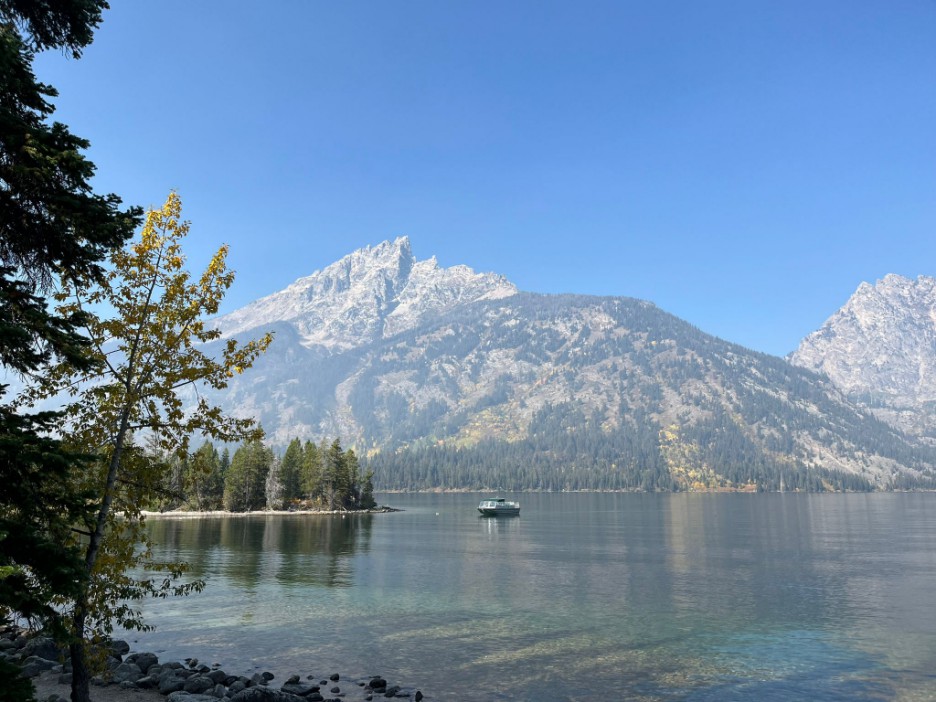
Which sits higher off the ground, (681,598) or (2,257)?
(2,257)

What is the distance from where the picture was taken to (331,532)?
137875 millimetres

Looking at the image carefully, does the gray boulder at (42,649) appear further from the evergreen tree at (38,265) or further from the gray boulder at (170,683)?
the evergreen tree at (38,265)

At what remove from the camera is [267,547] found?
106938mm

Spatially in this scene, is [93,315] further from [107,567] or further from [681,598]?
[681,598]

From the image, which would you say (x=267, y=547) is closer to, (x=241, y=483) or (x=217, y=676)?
(x=217, y=676)

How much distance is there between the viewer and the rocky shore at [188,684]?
3192cm

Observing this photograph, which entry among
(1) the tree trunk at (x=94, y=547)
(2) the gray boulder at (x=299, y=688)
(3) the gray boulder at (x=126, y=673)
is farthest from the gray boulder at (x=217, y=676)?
(1) the tree trunk at (x=94, y=547)

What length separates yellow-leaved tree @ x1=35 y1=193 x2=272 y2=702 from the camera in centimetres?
2047

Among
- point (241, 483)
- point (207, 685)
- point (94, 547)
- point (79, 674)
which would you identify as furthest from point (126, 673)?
point (241, 483)

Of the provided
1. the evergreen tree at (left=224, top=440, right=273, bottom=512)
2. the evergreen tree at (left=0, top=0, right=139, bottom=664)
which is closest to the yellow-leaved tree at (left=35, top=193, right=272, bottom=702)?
the evergreen tree at (left=0, top=0, right=139, bottom=664)

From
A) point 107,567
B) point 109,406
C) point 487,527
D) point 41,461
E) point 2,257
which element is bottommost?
point 487,527

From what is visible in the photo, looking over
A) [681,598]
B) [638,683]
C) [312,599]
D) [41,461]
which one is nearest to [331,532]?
[312,599]

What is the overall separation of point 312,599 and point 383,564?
2834cm

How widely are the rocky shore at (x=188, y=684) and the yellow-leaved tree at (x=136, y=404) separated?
1302cm
